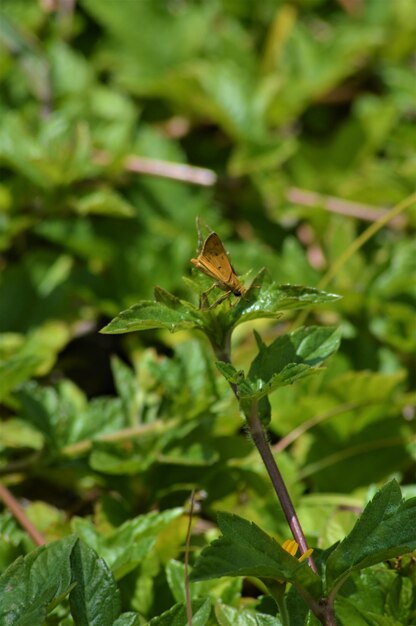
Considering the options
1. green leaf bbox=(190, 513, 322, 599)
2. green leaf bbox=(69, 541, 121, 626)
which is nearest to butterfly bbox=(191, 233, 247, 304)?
green leaf bbox=(190, 513, 322, 599)

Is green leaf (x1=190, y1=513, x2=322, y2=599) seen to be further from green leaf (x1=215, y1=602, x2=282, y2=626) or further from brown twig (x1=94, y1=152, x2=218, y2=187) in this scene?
brown twig (x1=94, y1=152, x2=218, y2=187)

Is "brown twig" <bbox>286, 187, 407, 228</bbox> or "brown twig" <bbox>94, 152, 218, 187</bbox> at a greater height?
"brown twig" <bbox>94, 152, 218, 187</bbox>

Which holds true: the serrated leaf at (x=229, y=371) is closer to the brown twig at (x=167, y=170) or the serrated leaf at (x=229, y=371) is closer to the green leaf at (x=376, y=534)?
the green leaf at (x=376, y=534)

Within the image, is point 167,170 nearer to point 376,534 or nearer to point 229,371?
point 229,371

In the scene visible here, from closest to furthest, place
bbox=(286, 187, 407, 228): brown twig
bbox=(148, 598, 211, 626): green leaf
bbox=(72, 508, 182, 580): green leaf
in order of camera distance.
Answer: bbox=(148, 598, 211, 626): green leaf → bbox=(72, 508, 182, 580): green leaf → bbox=(286, 187, 407, 228): brown twig

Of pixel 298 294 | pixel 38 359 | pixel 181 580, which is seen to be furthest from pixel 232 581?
pixel 38 359

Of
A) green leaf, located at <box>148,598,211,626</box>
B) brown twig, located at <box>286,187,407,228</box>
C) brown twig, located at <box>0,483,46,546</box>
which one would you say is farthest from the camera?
brown twig, located at <box>286,187,407,228</box>

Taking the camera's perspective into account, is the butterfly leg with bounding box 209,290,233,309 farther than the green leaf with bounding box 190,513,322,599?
Yes
